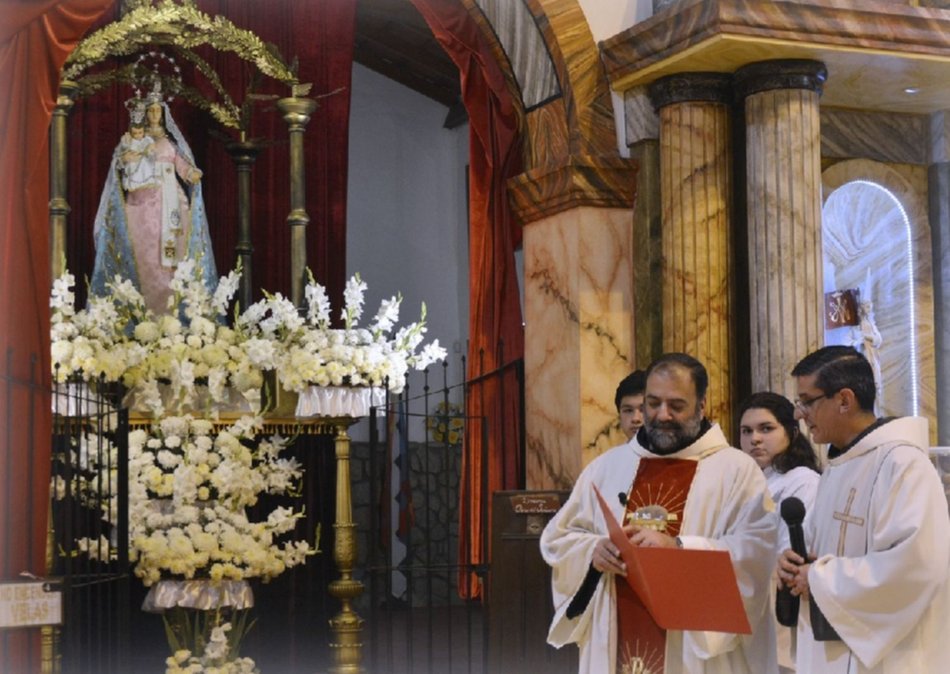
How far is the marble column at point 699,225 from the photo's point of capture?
23.1 feet

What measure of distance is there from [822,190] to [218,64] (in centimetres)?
424

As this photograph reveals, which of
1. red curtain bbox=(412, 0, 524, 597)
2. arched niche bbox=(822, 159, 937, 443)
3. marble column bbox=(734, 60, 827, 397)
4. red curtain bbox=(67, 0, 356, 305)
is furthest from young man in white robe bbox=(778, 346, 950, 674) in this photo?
red curtain bbox=(67, 0, 356, 305)

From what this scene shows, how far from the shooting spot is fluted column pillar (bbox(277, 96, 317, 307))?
30.2ft

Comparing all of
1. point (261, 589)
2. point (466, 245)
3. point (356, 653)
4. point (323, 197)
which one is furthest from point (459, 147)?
point (356, 653)

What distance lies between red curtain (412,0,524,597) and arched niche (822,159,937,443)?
6.14ft

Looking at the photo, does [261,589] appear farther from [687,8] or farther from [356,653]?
[687,8]

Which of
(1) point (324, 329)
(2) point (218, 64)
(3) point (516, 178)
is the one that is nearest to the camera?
(3) point (516, 178)

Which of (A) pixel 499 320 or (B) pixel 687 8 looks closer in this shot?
(B) pixel 687 8

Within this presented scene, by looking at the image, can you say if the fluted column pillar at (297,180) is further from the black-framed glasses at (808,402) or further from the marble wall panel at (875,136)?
the black-framed glasses at (808,402)

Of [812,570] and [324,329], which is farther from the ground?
[324,329]

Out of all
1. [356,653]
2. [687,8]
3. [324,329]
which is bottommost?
[356,653]

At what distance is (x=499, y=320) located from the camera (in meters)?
9.00

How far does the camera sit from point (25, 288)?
628 centimetres

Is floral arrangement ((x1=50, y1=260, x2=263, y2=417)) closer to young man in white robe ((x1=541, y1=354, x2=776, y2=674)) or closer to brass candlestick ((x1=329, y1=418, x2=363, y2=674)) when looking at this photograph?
brass candlestick ((x1=329, y1=418, x2=363, y2=674))
